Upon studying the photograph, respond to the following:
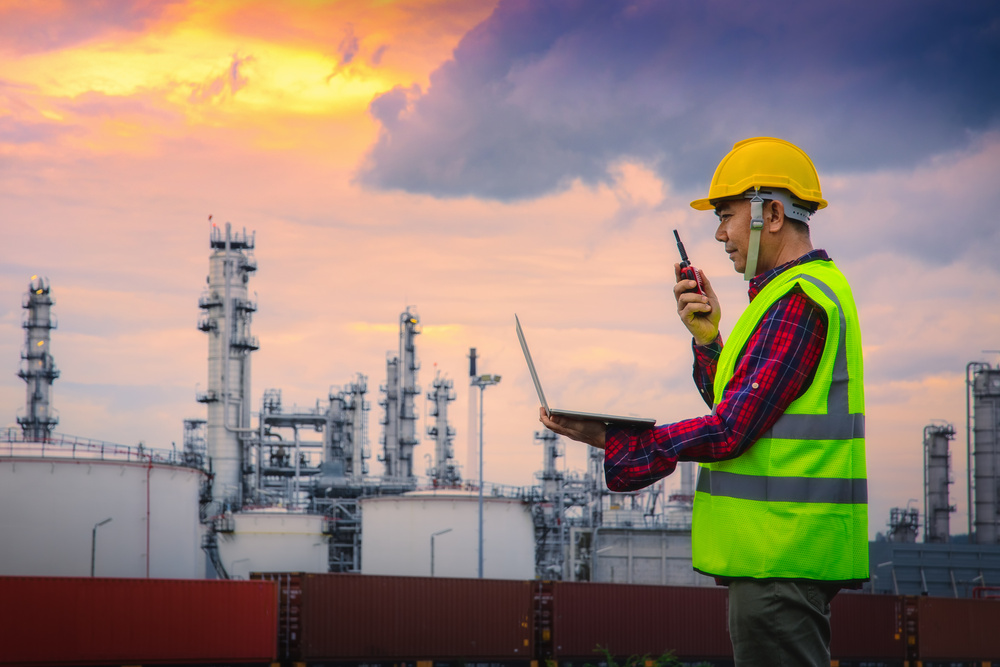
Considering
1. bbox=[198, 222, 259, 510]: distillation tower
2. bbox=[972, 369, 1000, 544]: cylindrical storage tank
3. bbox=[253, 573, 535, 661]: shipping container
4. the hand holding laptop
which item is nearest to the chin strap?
the hand holding laptop

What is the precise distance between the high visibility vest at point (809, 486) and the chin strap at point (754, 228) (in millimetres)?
261

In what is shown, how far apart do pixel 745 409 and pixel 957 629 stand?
3943cm

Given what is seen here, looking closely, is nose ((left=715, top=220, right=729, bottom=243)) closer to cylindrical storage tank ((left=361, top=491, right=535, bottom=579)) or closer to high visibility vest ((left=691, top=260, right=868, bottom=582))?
high visibility vest ((left=691, top=260, right=868, bottom=582))

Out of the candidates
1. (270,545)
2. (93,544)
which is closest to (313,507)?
(270,545)

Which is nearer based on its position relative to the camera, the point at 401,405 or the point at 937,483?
the point at 937,483

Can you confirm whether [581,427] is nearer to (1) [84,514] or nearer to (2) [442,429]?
(1) [84,514]

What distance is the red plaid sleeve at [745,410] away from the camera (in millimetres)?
3008

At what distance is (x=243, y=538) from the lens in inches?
1864

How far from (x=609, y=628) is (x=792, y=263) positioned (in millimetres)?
31317

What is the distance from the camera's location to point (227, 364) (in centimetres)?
5225

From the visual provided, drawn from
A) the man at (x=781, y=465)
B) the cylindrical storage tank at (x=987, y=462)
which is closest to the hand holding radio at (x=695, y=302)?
the man at (x=781, y=465)

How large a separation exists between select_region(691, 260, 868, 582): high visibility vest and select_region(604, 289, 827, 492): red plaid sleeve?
5cm

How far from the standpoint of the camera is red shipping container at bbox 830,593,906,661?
35.6 m

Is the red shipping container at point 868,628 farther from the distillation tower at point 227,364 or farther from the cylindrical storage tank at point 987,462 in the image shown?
the distillation tower at point 227,364
